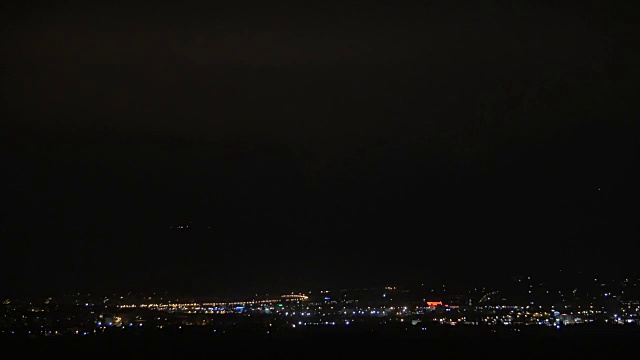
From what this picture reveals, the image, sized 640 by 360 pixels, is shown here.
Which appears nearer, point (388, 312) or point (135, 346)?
point (135, 346)

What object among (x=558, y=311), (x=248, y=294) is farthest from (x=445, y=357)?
(x=248, y=294)

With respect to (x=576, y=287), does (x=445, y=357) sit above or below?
below

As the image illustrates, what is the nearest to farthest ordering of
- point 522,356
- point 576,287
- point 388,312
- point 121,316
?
point 522,356 < point 121,316 < point 388,312 < point 576,287

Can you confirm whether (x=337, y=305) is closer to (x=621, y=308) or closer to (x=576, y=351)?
(x=621, y=308)

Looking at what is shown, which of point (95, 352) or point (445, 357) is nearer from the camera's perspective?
point (445, 357)

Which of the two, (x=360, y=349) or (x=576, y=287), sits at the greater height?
(x=576, y=287)

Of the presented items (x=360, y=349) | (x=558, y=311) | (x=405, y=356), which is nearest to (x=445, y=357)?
(x=405, y=356)

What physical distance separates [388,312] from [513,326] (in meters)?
13.4

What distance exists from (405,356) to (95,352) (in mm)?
12878

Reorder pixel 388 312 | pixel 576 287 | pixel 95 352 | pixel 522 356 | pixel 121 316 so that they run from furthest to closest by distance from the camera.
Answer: pixel 576 287 < pixel 388 312 < pixel 121 316 < pixel 95 352 < pixel 522 356

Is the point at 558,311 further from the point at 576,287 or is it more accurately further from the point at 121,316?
the point at 121,316

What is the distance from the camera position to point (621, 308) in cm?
5209

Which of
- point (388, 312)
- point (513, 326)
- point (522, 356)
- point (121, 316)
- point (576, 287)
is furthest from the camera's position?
point (576, 287)

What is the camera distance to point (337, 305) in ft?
196
